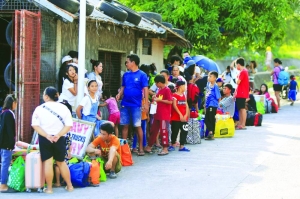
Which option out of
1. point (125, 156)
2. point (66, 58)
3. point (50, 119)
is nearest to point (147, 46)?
point (66, 58)

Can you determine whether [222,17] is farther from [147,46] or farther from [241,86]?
[241,86]

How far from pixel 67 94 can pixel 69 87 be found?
17 cm

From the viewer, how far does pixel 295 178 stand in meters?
10.0

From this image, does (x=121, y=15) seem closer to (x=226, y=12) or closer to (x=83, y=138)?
(x=83, y=138)

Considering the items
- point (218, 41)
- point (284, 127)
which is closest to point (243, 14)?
point (218, 41)

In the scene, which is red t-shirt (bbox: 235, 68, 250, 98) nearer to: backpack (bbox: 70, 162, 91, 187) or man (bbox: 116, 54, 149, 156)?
man (bbox: 116, 54, 149, 156)

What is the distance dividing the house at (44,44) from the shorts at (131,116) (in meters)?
1.55

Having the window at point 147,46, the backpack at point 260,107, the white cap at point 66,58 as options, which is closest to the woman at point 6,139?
the white cap at point 66,58

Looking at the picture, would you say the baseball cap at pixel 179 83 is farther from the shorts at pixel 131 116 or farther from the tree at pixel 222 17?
the tree at pixel 222 17

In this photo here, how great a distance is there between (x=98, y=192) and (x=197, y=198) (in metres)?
1.51

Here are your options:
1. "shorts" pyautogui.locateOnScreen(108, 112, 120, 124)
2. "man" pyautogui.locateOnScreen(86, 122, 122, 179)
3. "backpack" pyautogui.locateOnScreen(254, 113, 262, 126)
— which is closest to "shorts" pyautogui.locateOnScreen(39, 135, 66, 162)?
"man" pyautogui.locateOnScreen(86, 122, 122, 179)

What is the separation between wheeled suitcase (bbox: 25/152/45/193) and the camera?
8891mm

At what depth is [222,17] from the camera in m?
24.0

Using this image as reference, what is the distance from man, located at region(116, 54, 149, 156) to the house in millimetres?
1201
